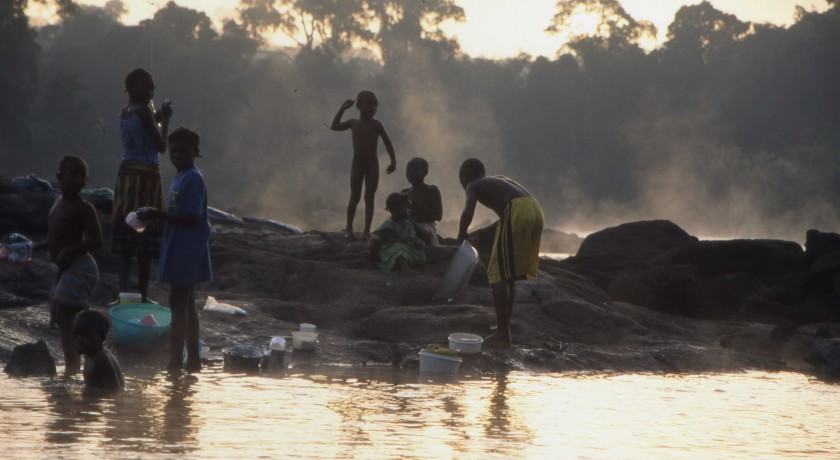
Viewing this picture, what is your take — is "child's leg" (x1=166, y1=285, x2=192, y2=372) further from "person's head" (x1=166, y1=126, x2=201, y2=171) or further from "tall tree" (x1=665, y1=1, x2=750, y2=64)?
"tall tree" (x1=665, y1=1, x2=750, y2=64)

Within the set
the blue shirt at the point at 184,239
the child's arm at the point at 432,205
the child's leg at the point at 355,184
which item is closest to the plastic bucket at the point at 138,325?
the blue shirt at the point at 184,239

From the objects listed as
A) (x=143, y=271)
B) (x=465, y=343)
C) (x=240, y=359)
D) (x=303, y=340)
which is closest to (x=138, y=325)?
(x=240, y=359)

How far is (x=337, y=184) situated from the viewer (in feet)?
191

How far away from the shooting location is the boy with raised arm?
30.0ft

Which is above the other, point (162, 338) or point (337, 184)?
point (337, 184)

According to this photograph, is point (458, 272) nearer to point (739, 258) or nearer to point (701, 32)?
point (739, 258)

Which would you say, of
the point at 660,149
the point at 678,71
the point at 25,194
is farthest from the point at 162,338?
the point at 678,71

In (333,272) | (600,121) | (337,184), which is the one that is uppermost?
(600,121)

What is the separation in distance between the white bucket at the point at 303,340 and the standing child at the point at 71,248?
1902 mm

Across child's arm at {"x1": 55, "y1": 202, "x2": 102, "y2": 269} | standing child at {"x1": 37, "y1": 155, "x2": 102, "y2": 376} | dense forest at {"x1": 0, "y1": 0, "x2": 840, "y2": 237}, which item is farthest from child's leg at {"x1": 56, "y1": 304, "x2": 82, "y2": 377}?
dense forest at {"x1": 0, "y1": 0, "x2": 840, "y2": 237}

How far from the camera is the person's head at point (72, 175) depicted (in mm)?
7070

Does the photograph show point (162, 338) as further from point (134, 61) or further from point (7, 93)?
point (134, 61)

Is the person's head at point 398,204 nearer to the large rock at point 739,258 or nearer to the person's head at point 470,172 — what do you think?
the person's head at point 470,172

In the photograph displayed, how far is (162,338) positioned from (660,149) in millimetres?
53099
